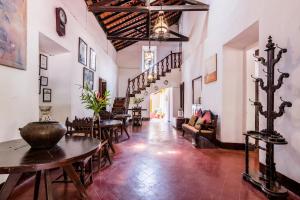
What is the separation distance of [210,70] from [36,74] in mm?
4496

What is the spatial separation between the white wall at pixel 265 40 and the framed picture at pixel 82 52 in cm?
371

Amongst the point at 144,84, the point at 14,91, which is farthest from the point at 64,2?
the point at 144,84

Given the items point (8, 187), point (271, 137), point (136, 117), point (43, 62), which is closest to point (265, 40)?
point (271, 137)

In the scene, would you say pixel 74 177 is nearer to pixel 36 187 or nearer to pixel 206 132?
pixel 36 187

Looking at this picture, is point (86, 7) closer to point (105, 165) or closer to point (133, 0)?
point (133, 0)

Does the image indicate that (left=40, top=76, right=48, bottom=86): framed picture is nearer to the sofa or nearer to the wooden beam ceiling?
the wooden beam ceiling

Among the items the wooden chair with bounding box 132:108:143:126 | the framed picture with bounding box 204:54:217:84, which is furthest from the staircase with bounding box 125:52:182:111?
the framed picture with bounding box 204:54:217:84

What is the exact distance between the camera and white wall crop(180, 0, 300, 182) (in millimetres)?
2609

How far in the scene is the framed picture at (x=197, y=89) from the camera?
282 inches

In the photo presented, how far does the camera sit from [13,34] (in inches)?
107

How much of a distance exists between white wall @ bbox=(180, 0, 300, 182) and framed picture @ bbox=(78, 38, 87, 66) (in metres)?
3.71

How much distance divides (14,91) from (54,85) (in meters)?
1.98

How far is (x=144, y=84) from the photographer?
39.0 ft

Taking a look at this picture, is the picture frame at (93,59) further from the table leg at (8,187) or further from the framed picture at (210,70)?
the table leg at (8,187)
